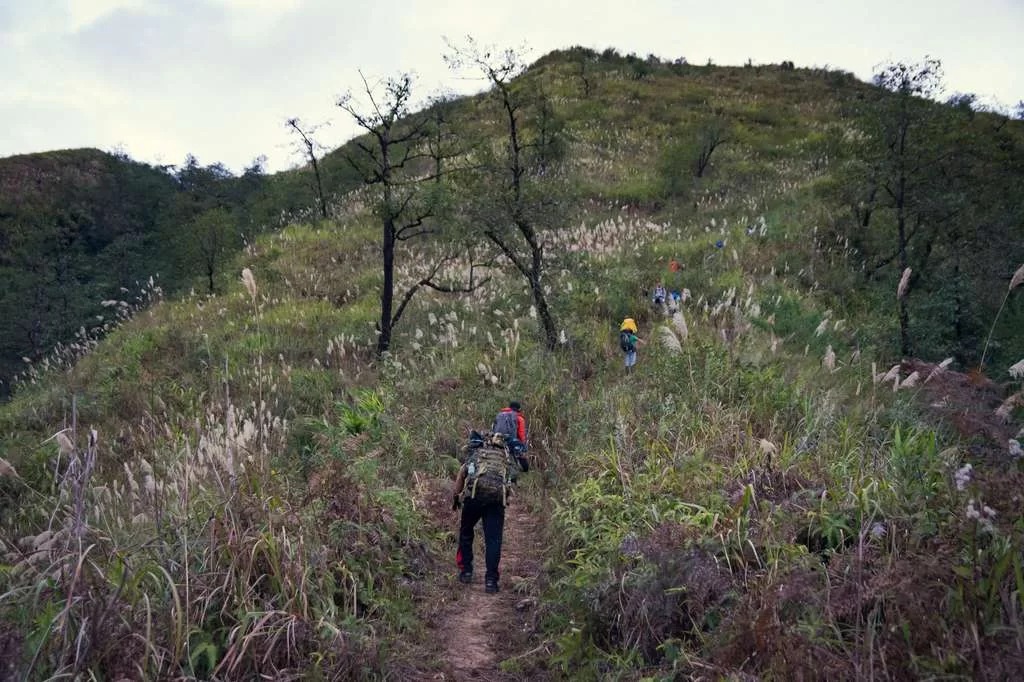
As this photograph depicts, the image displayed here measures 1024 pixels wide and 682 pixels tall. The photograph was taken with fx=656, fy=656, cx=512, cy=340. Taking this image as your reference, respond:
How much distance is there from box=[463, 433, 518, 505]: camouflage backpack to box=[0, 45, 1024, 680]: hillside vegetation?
639 millimetres

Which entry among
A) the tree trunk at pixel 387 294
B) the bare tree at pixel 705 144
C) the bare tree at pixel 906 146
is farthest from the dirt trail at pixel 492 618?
the bare tree at pixel 705 144

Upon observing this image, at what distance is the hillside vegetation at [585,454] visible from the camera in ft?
10.3

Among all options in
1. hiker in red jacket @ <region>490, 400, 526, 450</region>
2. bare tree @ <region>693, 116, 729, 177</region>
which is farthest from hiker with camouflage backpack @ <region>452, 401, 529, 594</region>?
bare tree @ <region>693, 116, 729, 177</region>

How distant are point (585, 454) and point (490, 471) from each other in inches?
58.5

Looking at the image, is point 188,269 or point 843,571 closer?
point 843,571

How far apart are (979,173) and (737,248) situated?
16.3ft

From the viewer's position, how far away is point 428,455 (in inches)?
301

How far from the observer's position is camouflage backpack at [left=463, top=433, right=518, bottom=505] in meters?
5.32

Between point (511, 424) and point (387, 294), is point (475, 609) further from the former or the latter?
point (387, 294)

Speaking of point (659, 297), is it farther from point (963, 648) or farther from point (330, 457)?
point (963, 648)

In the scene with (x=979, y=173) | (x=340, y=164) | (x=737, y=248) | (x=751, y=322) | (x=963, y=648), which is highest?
(x=340, y=164)

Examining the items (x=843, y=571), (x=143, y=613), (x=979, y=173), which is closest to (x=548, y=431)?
(x=843, y=571)

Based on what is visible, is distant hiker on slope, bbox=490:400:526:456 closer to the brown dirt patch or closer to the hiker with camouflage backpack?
the hiker with camouflage backpack

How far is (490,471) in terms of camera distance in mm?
5391
